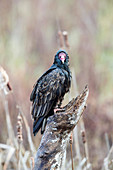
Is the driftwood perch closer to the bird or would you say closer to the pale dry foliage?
the pale dry foliage

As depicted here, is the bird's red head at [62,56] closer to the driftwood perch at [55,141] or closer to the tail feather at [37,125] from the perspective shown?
the tail feather at [37,125]

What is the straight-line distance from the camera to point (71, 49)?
692 centimetres

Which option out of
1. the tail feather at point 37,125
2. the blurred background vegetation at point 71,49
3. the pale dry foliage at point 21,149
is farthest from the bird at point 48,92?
the blurred background vegetation at point 71,49

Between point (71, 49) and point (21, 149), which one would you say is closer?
point (21, 149)

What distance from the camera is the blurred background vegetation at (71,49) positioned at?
17.4 feet

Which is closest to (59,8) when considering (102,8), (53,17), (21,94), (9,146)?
(53,17)

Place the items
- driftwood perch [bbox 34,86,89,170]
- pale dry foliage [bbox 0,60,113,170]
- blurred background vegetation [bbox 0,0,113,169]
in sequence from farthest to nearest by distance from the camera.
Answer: blurred background vegetation [bbox 0,0,113,169]
pale dry foliage [bbox 0,60,113,170]
driftwood perch [bbox 34,86,89,170]

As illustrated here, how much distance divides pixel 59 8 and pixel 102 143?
443cm

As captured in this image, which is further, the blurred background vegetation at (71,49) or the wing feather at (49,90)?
the blurred background vegetation at (71,49)

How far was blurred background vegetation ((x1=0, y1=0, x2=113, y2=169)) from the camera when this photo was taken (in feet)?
17.4

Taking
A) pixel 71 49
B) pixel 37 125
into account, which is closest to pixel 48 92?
pixel 37 125

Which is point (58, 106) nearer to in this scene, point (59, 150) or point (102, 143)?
point (59, 150)

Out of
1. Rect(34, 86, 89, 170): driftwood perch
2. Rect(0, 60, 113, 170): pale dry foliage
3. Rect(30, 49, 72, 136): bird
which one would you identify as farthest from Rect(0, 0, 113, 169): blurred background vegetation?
Rect(34, 86, 89, 170): driftwood perch

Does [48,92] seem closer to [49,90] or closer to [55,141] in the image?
[49,90]
